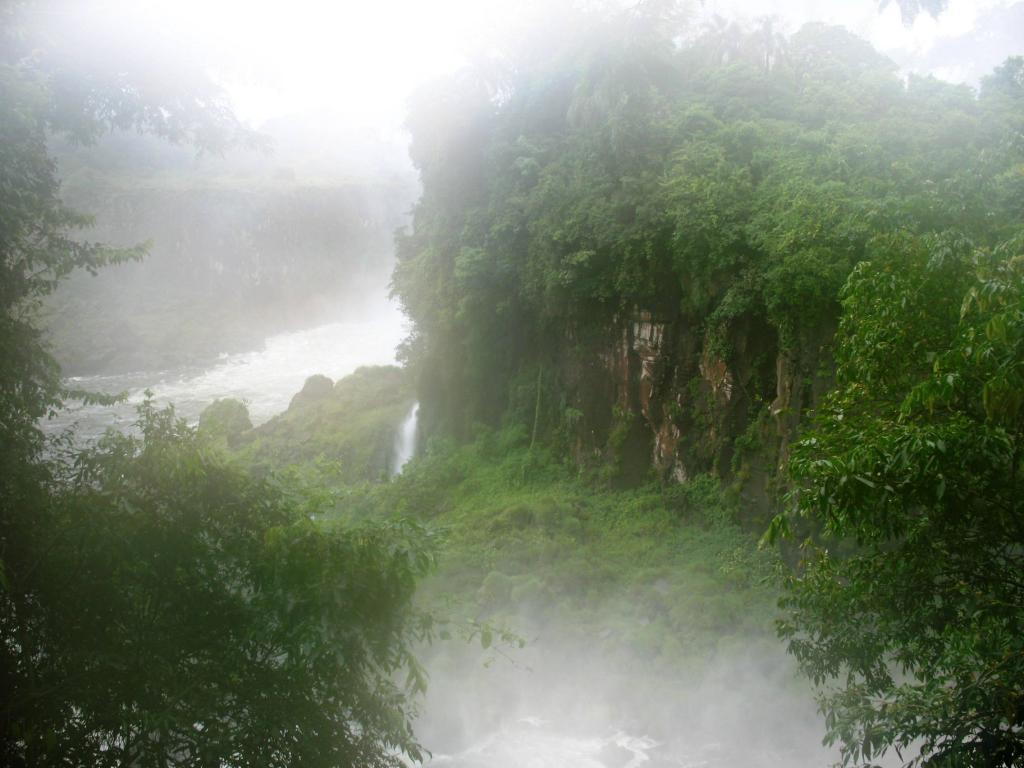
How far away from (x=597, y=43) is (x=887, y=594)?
13.6 metres

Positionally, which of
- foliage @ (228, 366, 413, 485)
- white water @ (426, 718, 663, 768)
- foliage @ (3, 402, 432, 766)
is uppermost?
foliage @ (3, 402, 432, 766)

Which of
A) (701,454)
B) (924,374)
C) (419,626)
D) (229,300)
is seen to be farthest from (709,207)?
(229,300)

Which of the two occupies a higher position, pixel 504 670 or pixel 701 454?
pixel 701 454

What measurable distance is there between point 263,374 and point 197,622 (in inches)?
1451

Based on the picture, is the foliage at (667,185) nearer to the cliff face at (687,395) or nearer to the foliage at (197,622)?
the cliff face at (687,395)

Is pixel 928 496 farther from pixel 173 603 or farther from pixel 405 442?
pixel 405 442

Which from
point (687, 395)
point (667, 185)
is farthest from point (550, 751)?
point (667, 185)

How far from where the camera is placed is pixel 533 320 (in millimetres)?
17375

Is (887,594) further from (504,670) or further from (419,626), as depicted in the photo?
(504,670)

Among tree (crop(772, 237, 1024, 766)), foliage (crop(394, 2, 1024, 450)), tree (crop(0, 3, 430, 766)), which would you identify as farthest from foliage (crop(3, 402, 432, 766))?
foliage (crop(394, 2, 1024, 450))

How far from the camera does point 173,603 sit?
457 cm

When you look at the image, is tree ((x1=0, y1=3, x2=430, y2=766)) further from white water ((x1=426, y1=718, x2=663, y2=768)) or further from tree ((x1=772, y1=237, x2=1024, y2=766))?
white water ((x1=426, y1=718, x2=663, y2=768))

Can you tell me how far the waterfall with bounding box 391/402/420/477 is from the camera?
68.9 ft

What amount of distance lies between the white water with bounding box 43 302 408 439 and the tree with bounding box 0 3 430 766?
969 inches
